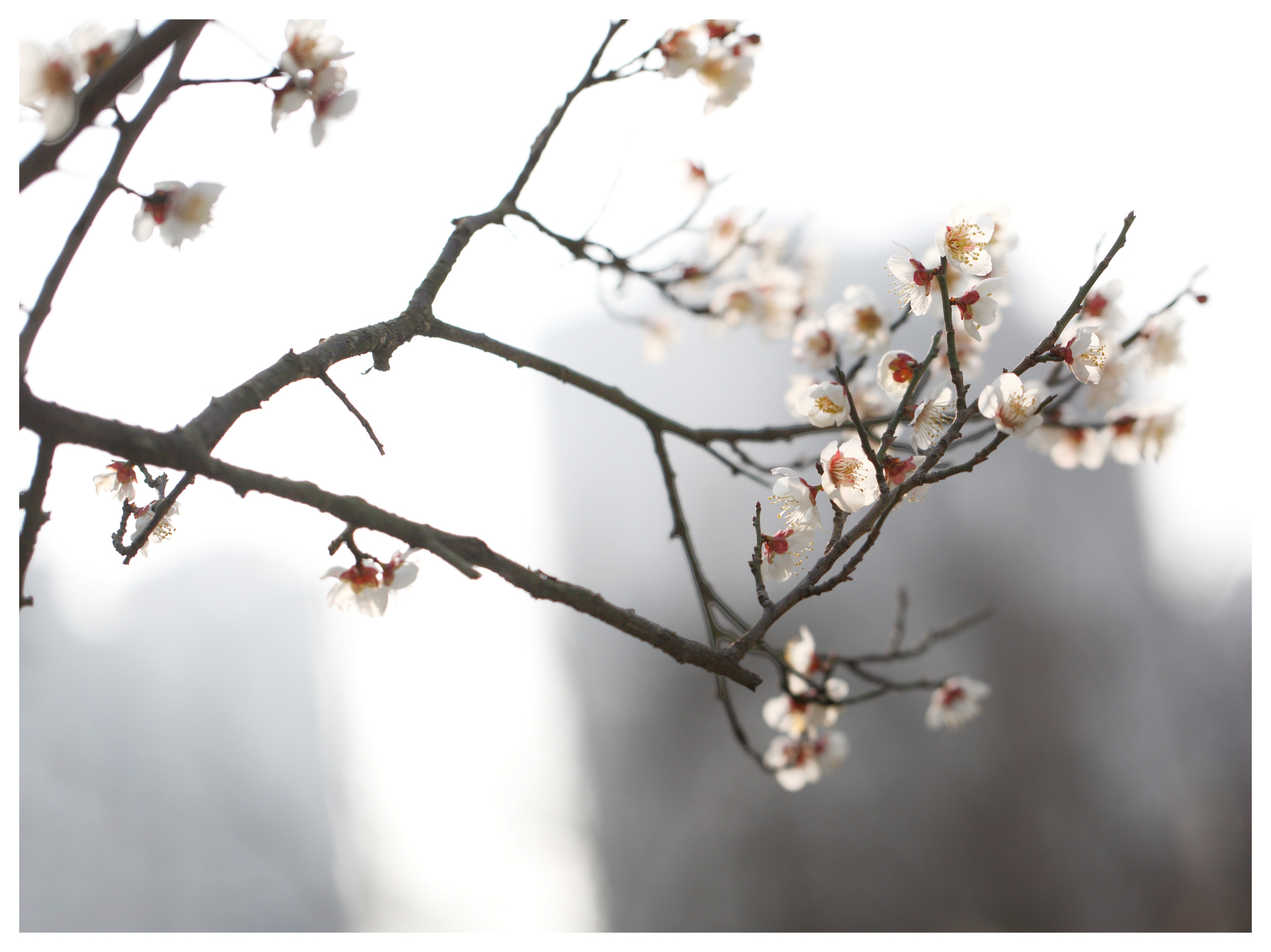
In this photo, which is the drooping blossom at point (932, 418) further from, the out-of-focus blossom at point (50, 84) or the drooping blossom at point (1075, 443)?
the out-of-focus blossom at point (50, 84)

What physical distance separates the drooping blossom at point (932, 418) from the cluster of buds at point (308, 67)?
0.70m

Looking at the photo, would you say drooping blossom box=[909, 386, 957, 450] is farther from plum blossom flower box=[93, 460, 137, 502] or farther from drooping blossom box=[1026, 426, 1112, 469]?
plum blossom flower box=[93, 460, 137, 502]

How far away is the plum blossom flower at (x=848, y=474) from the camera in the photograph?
2.20 feet

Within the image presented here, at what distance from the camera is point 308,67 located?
2.26 ft

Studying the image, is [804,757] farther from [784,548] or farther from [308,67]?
[308,67]

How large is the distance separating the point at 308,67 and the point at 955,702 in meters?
1.41

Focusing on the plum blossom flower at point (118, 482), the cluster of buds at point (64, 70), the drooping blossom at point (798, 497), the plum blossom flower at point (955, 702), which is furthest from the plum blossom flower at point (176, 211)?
the plum blossom flower at point (955, 702)

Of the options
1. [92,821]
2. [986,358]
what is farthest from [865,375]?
[92,821]

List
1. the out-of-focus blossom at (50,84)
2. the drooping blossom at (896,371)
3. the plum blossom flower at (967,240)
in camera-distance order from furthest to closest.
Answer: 1. the drooping blossom at (896,371)
2. the plum blossom flower at (967,240)
3. the out-of-focus blossom at (50,84)

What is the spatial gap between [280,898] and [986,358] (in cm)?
580

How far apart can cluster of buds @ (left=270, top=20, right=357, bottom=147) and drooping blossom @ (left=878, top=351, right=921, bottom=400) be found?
2.10 feet

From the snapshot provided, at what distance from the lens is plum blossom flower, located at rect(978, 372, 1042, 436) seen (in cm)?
62

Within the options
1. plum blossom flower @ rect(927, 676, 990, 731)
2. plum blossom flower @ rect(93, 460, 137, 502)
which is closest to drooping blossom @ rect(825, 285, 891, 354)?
plum blossom flower @ rect(927, 676, 990, 731)

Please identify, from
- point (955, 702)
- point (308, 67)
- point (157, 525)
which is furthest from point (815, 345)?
point (157, 525)
